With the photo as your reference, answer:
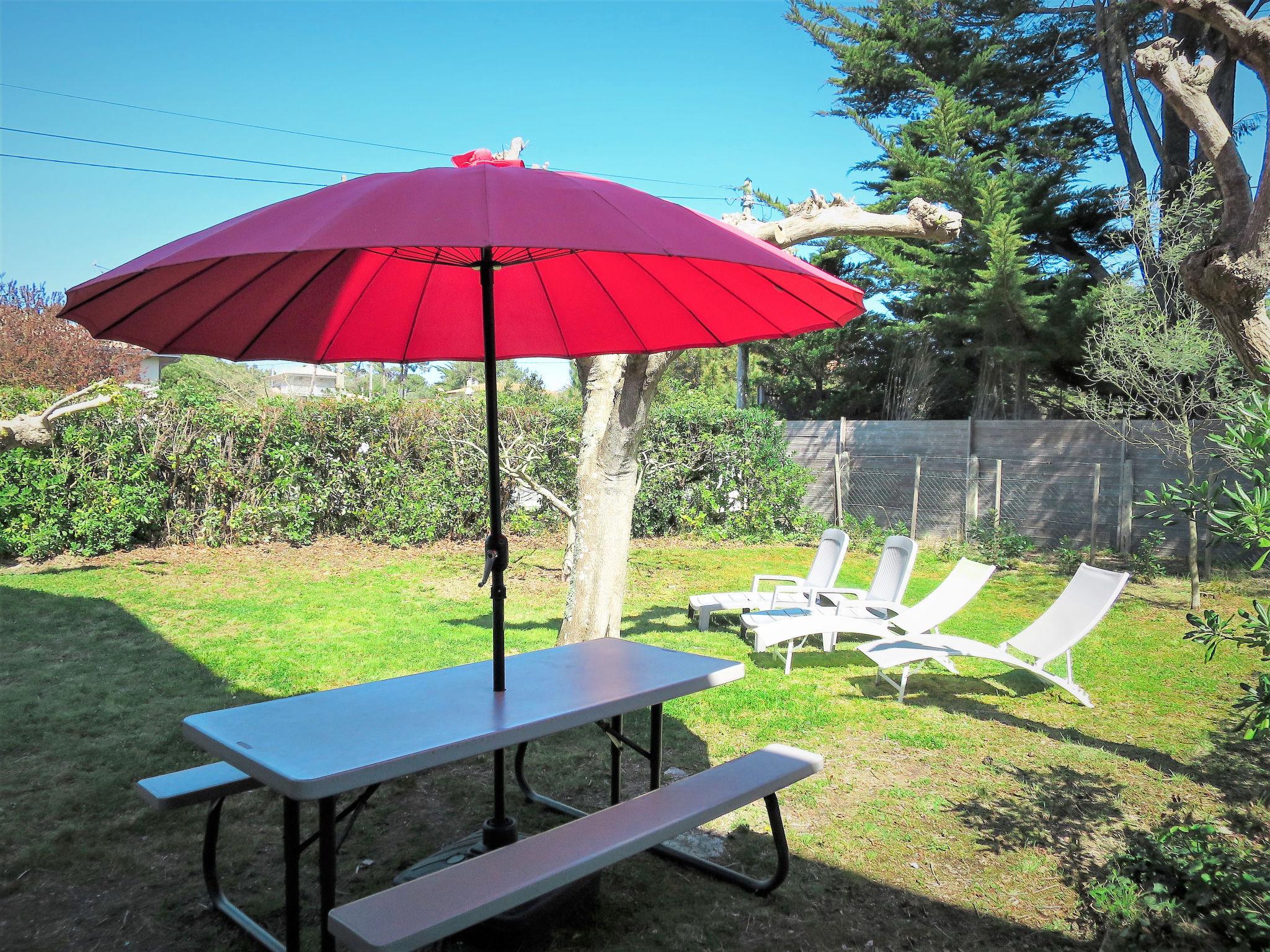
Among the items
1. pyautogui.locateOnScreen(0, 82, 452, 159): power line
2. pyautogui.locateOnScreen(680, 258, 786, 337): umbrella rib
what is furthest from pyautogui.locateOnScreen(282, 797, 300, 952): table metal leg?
pyautogui.locateOnScreen(0, 82, 452, 159): power line

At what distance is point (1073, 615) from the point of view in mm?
5703

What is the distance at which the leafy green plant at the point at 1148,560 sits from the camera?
10.7 meters

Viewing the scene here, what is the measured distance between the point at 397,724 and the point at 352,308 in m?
1.77

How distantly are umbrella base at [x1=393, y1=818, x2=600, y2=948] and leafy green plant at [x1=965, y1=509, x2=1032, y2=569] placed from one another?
33.1ft

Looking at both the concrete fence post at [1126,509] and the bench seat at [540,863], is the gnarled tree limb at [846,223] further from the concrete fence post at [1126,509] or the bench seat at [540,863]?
the concrete fence post at [1126,509]

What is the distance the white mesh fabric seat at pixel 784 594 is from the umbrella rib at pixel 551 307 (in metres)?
3.92

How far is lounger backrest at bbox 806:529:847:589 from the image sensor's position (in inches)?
297

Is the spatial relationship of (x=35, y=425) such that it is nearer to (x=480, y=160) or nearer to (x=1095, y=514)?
(x=480, y=160)

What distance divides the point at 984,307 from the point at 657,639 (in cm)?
1085

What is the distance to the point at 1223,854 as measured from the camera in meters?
3.06

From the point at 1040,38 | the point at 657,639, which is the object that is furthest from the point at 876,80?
the point at 657,639

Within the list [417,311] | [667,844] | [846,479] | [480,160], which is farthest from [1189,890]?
[846,479]

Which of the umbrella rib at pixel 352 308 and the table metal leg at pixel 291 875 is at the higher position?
the umbrella rib at pixel 352 308


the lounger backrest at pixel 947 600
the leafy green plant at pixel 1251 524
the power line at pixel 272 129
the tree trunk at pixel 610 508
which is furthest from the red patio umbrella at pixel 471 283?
the power line at pixel 272 129
